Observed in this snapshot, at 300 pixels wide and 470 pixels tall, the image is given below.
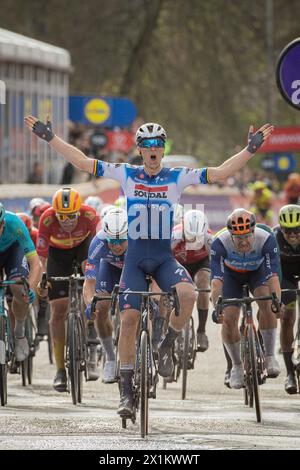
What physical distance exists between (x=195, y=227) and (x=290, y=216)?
1.99 metres

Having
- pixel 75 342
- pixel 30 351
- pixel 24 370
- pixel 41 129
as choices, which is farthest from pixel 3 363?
pixel 30 351

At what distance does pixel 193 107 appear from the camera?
49.2 m

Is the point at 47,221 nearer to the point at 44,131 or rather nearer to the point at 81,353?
the point at 81,353

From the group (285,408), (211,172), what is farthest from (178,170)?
(285,408)

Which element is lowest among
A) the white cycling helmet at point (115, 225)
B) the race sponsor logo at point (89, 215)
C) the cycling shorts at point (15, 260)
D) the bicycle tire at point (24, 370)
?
the bicycle tire at point (24, 370)

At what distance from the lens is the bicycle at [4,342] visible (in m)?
13.1

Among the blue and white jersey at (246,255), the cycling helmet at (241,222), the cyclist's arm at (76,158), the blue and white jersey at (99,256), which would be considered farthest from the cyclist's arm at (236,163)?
the blue and white jersey at (99,256)

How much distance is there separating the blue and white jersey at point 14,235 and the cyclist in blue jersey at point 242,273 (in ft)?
5.54

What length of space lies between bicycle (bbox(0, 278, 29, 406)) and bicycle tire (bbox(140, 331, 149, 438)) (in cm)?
213

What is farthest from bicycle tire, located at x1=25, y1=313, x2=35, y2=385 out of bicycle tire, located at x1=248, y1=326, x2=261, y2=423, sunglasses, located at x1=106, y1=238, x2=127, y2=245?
bicycle tire, located at x1=248, y1=326, x2=261, y2=423

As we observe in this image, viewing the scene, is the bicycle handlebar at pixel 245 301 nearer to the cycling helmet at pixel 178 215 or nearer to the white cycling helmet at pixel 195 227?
the white cycling helmet at pixel 195 227

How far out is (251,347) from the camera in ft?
40.7

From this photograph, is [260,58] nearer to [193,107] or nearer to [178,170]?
[193,107]

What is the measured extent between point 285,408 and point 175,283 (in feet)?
8.00
